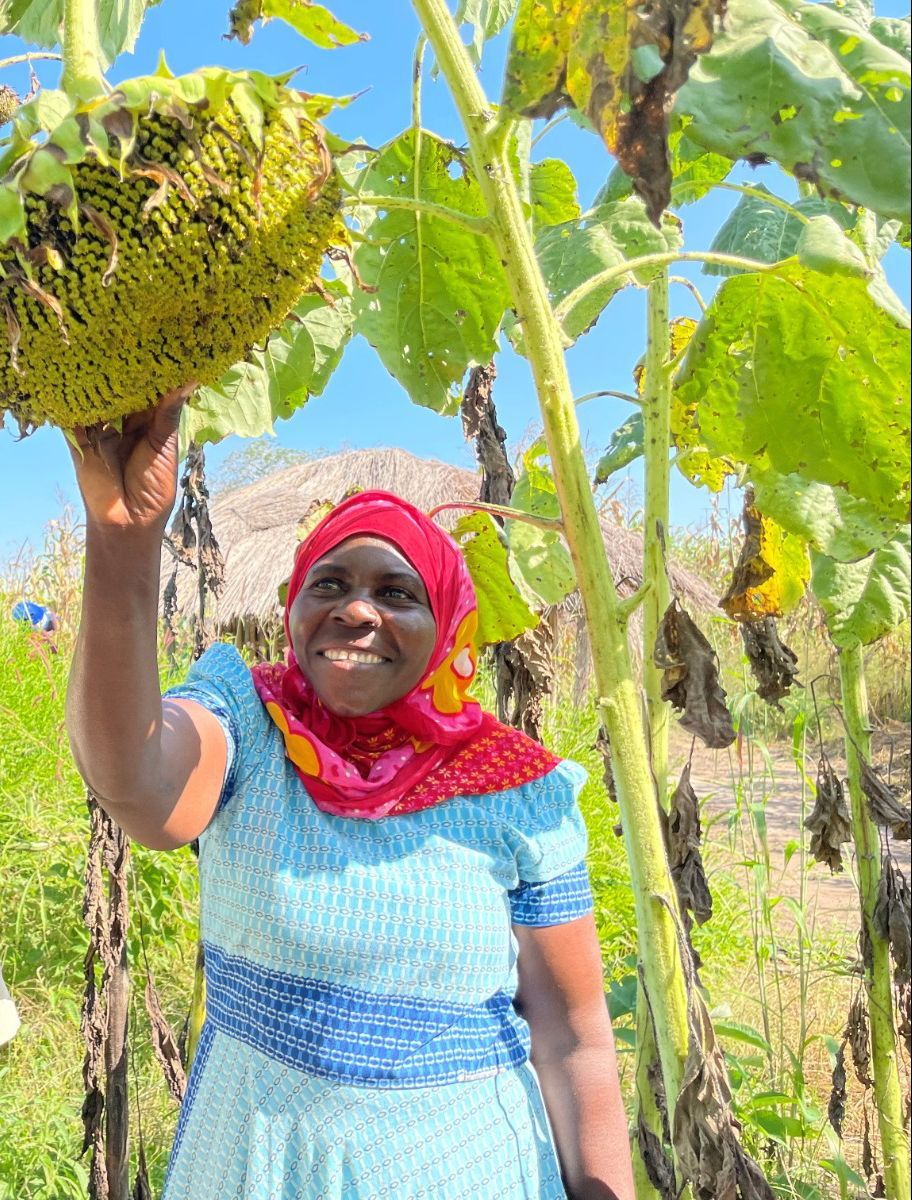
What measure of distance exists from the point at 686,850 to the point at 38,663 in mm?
4255

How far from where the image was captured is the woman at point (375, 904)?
1362mm

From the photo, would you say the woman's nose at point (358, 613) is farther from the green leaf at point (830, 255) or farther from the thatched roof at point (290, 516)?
the thatched roof at point (290, 516)

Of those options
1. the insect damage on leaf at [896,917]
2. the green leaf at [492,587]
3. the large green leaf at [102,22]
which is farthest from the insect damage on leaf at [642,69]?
the insect damage on leaf at [896,917]

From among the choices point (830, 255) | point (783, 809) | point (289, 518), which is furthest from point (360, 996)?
point (289, 518)

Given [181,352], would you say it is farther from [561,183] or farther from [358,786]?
[561,183]

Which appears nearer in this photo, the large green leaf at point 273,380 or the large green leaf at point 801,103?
the large green leaf at point 801,103

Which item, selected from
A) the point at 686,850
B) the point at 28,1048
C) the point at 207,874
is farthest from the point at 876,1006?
the point at 28,1048

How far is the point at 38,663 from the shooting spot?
17.0ft

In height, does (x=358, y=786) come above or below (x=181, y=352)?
below

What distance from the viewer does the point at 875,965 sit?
79.9 inches

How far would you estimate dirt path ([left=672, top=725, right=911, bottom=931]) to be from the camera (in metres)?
5.40

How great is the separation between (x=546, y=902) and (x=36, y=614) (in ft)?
17.5

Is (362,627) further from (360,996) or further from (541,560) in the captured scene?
(360,996)

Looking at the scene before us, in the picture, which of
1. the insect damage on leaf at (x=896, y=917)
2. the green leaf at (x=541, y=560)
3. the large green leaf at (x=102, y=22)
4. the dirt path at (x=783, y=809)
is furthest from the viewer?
the dirt path at (x=783, y=809)
